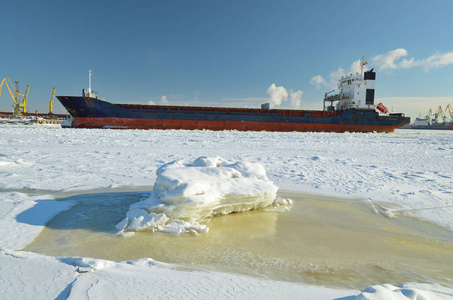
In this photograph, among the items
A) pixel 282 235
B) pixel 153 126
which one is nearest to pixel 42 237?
pixel 282 235

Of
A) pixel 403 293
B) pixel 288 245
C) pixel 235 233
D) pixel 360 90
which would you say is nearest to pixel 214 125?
pixel 360 90

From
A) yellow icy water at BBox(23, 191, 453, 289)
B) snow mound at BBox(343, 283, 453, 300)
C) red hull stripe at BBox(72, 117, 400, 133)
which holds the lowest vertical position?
yellow icy water at BBox(23, 191, 453, 289)

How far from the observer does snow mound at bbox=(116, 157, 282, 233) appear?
2.97 metres

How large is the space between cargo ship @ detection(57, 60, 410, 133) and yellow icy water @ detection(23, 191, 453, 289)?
19.4 meters

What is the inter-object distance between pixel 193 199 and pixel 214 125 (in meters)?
20.2

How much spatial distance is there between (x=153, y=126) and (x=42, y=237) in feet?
66.8

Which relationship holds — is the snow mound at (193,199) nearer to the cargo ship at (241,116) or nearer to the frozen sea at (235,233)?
the frozen sea at (235,233)

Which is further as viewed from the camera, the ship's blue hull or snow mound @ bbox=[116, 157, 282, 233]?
the ship's blue hull

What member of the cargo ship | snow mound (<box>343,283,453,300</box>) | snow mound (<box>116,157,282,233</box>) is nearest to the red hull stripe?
the cargo ship

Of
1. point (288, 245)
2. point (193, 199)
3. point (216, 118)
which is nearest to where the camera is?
point (288, 245)

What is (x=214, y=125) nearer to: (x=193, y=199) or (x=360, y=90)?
(x=360, y=90)

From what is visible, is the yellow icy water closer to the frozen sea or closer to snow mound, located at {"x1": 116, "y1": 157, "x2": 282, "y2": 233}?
the frozen sea

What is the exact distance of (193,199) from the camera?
310 centimetres

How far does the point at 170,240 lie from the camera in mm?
2631
